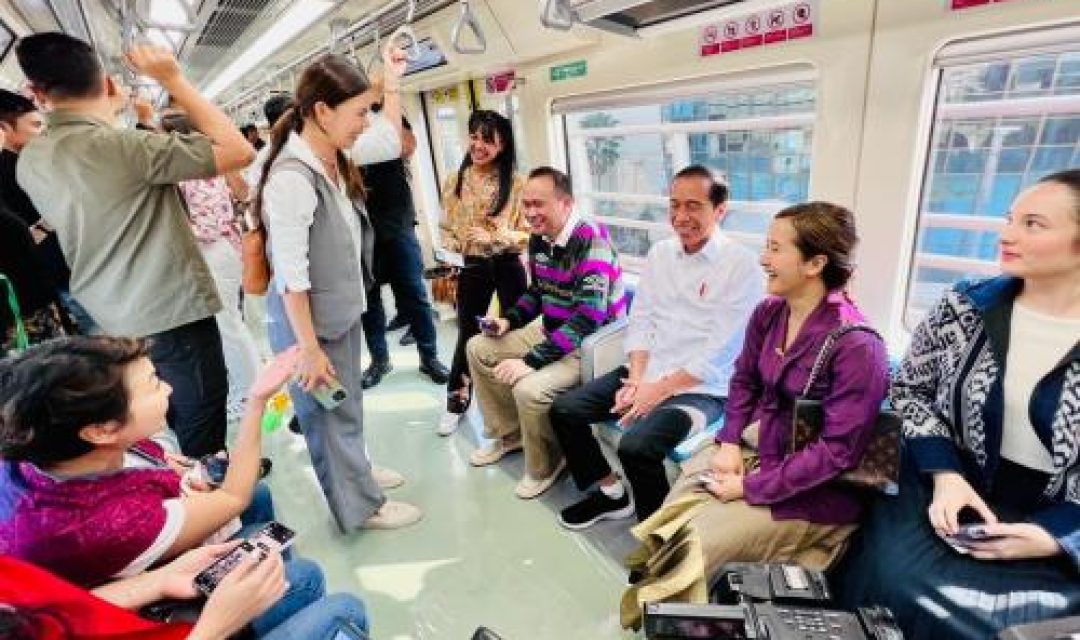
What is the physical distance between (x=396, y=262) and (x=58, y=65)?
91.3 inches

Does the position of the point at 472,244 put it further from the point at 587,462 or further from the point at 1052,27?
the point at 1052,27

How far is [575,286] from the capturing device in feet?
9.39

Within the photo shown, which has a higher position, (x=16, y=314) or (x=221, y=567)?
(x=16, y=314)

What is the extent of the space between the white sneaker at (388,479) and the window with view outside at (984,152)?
8.60ft

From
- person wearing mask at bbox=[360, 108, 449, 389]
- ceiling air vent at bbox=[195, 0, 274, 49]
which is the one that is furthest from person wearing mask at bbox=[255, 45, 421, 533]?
ceiling air vent at bbox=[195, 0, 274, 49]

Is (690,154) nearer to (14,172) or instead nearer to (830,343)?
(830,343)

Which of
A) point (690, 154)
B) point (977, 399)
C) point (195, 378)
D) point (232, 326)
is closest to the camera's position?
point (977, 399)

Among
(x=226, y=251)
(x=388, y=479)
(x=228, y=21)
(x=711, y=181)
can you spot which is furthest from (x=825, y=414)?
(x=228, y=21)

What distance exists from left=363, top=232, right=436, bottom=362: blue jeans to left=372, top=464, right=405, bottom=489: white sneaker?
1301 mm

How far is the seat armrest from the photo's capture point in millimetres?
2789

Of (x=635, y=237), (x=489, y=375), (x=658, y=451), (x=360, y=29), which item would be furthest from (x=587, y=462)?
(x=360, y=29)

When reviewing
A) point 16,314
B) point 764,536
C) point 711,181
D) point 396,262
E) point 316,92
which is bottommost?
point 764,536

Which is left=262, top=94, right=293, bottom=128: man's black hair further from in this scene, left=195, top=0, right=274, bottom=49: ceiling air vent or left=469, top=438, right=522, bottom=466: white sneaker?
left=469, top=438, right=522, bottom=466: white sneaker

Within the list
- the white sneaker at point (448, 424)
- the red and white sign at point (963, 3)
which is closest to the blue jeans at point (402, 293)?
the white sneaker at point (448, 424)
